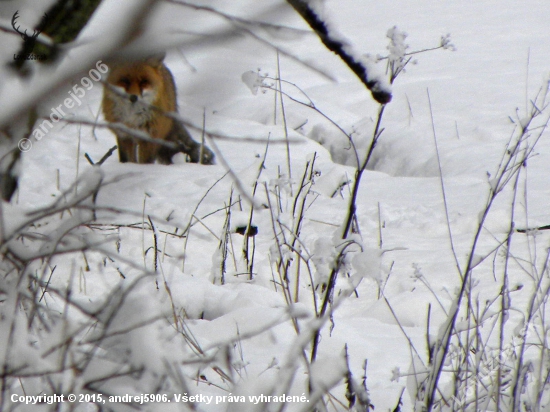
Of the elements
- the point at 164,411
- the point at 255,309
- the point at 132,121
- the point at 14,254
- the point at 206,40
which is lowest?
the point at 164,411

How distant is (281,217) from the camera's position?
303 cm

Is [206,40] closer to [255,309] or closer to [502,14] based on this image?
[255,309]

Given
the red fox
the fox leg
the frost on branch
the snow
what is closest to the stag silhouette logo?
the snow

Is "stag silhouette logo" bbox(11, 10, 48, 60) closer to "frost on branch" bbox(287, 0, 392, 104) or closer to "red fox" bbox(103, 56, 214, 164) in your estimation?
"frost on branch" bbox(287, 0, 392, 104)

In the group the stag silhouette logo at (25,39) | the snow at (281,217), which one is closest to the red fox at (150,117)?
the snow at (281,217)

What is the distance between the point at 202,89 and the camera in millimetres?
690

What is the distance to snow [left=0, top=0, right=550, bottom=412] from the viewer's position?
97 centimetres

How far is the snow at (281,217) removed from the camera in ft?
3.19

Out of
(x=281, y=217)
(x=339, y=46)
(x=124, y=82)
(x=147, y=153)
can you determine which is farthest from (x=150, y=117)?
(x=339, y=46)

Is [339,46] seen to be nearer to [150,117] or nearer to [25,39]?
[25,39]

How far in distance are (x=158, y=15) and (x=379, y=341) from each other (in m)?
2.15

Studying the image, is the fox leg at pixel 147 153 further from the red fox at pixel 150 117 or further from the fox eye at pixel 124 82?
the fox eye at pixel 124 82

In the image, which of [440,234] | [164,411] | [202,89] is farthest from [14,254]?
[440,234]

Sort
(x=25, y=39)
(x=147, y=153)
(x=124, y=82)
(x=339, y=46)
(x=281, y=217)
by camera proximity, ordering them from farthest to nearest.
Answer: (x=147, y=153), (x=124, y=82), (x=281, y=217), (x=339, y=46), (x=25, y=39)
